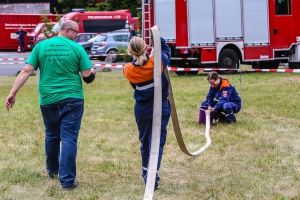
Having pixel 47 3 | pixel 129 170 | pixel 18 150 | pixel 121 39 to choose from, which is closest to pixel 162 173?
pixel 129 170

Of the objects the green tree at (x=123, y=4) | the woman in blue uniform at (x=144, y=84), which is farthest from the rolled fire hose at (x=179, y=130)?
the green tree at (x=123, y=4)

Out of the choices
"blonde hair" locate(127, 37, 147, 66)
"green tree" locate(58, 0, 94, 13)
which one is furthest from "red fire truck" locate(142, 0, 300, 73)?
"green tree" locate(58, 0, 94, 13)

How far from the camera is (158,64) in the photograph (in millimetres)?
5727

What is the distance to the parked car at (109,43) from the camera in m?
30.8

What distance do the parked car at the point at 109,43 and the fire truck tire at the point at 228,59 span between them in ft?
37.2

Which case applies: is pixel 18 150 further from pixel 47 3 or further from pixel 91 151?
pixel 47 3

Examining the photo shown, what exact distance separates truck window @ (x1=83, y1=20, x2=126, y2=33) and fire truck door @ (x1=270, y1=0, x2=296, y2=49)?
19.9 m

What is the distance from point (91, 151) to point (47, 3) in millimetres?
48292

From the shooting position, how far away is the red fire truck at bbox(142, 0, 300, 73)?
1945 centimetres

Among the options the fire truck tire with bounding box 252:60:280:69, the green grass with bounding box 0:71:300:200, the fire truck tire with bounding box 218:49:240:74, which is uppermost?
the fire truck tire with bounding box 218:49:240:74

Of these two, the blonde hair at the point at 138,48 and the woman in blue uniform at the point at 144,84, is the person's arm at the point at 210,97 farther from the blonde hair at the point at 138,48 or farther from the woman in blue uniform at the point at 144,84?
the blonde hair at the point at 138,48

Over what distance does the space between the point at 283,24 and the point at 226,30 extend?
2.34 meters

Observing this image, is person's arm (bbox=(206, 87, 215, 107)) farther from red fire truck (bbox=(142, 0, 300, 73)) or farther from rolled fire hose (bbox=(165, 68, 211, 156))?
red fire truck (bbox=(142, 0, 300, 73))

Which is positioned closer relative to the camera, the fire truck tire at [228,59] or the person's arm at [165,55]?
the person's arm at [165,55]
